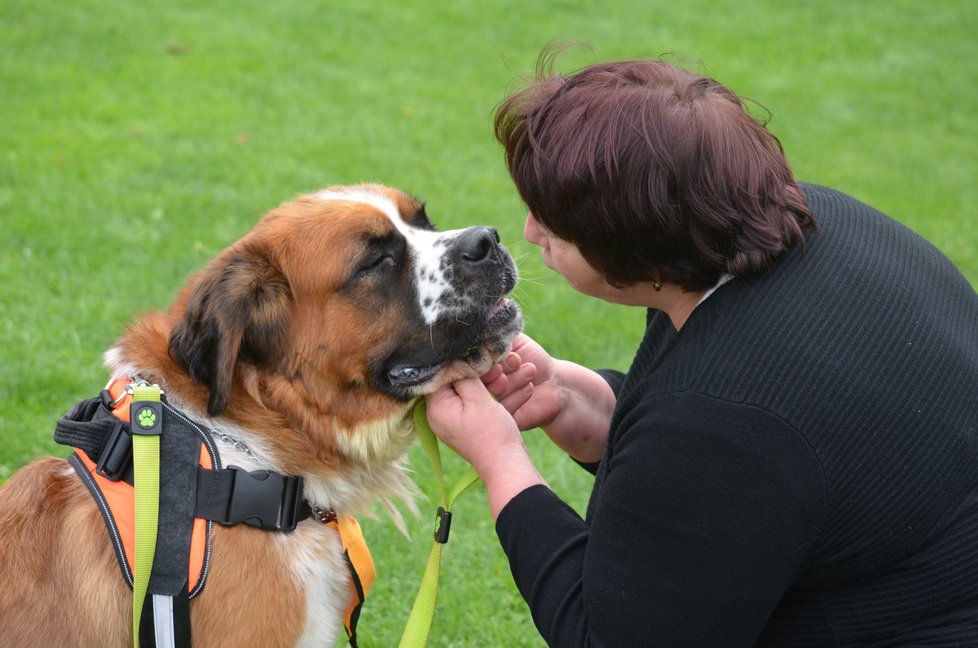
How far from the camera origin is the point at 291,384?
306 cm

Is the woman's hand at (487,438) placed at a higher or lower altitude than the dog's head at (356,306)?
lower

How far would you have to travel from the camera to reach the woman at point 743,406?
2391 millimetres

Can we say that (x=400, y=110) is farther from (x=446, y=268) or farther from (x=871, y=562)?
(x=871, y=562)

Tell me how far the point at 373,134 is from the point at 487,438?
6.11m

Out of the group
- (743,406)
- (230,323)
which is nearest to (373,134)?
(230,323)

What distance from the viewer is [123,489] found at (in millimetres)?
2738

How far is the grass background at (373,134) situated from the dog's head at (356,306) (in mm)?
879

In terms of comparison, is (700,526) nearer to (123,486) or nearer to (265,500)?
(265,500)

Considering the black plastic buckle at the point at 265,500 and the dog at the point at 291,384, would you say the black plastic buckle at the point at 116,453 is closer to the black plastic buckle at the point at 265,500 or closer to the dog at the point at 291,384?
the dog at the point at 291,384

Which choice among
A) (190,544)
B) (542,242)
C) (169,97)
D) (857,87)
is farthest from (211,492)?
(857,87)

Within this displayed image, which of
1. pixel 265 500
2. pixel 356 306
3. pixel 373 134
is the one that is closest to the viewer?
pixel 265 500

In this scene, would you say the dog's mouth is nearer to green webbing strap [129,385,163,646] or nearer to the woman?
the woman

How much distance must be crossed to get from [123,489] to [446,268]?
110 centimetres

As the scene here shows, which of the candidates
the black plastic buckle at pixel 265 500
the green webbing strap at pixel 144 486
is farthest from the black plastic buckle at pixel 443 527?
the green webbing strap at pixel 144 486
